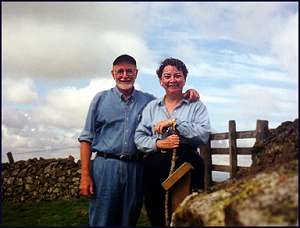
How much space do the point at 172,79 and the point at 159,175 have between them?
0.95 m

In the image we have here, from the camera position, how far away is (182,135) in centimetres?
418

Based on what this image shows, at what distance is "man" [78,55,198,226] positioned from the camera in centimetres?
432

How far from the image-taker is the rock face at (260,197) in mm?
2490

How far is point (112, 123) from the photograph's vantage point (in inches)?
175

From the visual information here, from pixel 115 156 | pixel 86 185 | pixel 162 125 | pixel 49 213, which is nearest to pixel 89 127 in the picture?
pixel 115 156

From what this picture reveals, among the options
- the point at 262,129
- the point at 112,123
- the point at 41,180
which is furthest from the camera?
the point at 41,180

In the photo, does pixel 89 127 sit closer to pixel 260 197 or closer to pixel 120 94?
pixel 120 94

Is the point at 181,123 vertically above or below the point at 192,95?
below

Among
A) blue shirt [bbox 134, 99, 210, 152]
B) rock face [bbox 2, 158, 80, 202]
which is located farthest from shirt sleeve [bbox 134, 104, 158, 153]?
rock face [bbox 2, 158, 80, 202]

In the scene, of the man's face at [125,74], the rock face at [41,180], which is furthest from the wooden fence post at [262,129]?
the rock face at [41,180]

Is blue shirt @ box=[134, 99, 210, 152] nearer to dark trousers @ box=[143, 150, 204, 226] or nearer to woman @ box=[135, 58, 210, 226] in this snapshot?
woman @ box=[135, 58, 210, 226]

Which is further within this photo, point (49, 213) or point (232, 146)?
point (49, 213)

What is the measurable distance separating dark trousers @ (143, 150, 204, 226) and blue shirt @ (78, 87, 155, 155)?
0.76 ft

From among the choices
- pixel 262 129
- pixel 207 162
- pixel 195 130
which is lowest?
pixel 207 162
